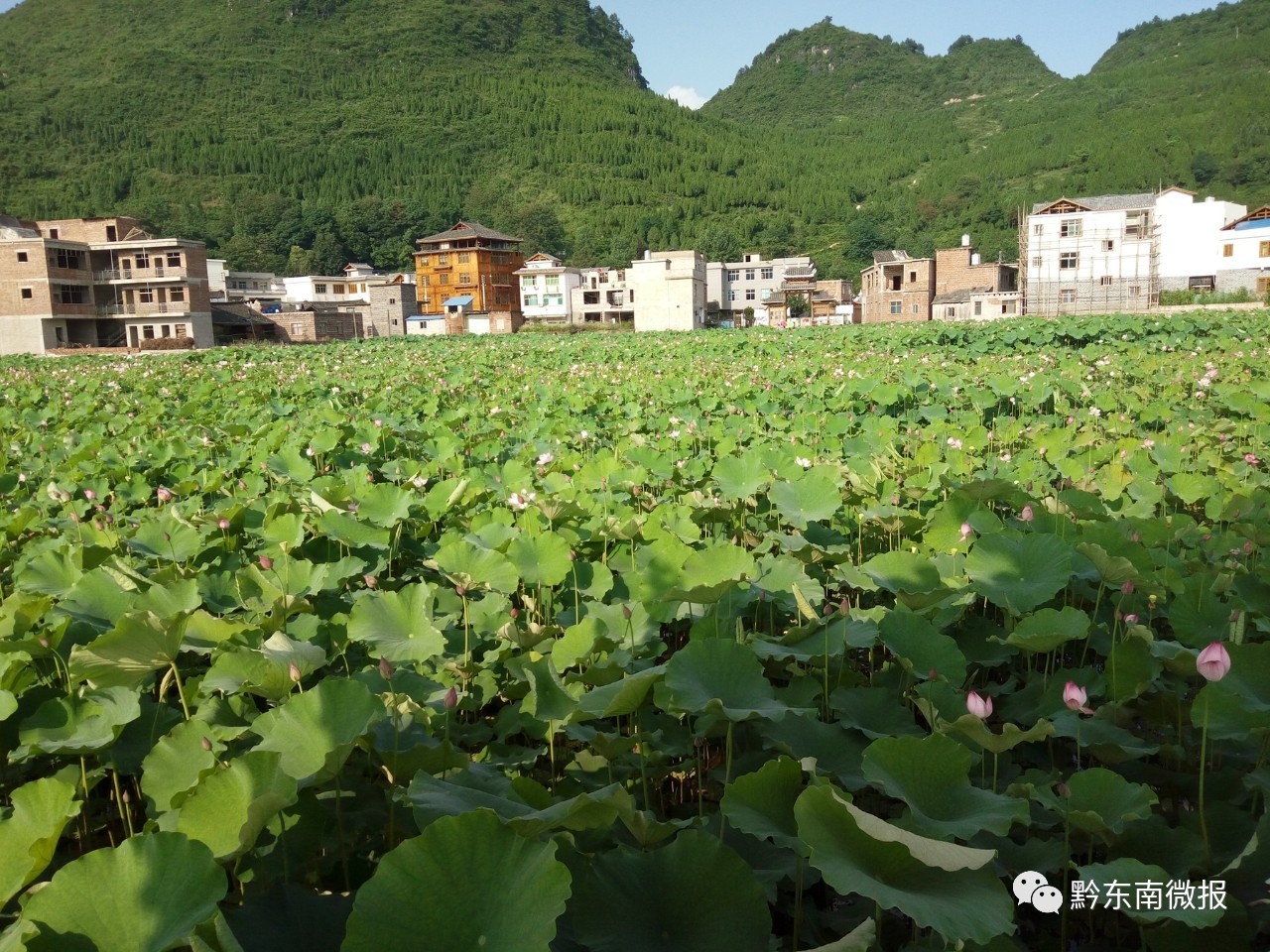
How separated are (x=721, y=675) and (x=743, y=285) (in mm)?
69638

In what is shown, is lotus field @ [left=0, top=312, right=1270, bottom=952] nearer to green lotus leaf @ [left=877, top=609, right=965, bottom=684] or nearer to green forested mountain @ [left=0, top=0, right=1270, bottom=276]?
green lotus leaf @ [left=877, top=609, right=965, bottom=684]

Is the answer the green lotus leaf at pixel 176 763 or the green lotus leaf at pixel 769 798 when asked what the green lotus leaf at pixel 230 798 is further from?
the green lotus leaf at pixel 769 798

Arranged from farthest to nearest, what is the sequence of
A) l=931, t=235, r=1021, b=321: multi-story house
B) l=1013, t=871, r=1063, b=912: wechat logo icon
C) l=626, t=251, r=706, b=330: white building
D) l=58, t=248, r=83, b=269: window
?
1. l=626, t=251, r=706, b=330: white building
2. l=931, t=235, r=1021, b=321: multi-story house
3. l=58, t=248, r=83, b=269: window
4. l=1013, t=871, r=1063, b=912: wechat logo icon

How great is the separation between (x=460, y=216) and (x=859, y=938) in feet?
364

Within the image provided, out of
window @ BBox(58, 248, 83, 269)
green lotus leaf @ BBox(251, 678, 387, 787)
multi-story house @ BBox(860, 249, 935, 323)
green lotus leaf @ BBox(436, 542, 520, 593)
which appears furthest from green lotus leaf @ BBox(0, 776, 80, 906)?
multi-story house @ BBox(860, 249, 935, 323)

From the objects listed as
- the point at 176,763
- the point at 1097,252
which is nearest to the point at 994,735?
the point at 176,763

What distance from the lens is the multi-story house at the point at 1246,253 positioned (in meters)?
42.2

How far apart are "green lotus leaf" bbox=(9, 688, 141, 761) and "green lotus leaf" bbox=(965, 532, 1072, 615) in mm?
1928

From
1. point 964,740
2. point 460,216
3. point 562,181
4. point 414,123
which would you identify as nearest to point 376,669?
point 964,740

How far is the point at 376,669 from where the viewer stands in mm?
2000

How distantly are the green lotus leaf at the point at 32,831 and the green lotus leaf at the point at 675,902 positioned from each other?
0.71 m

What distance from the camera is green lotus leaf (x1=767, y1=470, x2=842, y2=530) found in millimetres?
2986

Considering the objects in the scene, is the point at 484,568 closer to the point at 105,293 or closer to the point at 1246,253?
the point at 105,293

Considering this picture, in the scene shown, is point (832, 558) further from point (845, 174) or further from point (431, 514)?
point (845, 174)
